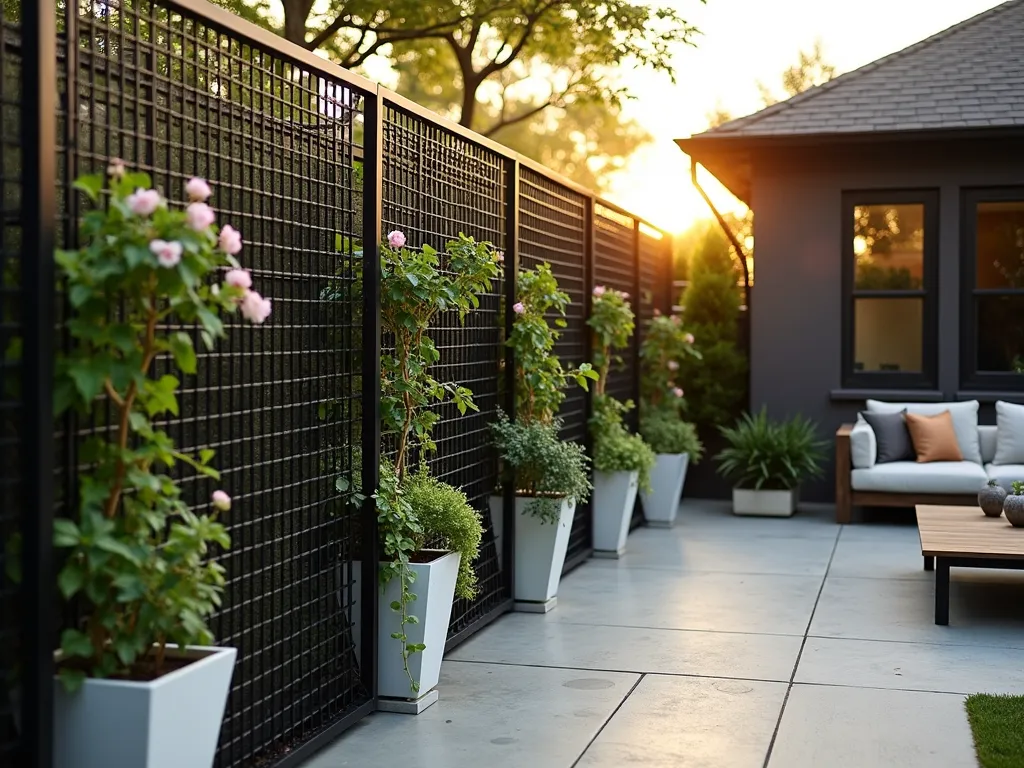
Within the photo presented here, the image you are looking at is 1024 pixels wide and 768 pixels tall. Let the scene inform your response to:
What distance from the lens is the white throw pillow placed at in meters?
9.04

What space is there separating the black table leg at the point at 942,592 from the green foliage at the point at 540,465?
1752mm

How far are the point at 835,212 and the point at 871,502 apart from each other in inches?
98.6

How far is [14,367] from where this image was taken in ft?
8.47

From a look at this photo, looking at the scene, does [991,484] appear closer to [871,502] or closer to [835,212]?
[871,502]

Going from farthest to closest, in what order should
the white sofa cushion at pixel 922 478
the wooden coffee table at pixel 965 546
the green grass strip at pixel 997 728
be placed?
the white sofa cushion at pixel 922 478 → the wooden coffee table at pixel 965 546 → the green grass strip at pixel 997 728

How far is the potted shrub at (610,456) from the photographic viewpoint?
7.81 m

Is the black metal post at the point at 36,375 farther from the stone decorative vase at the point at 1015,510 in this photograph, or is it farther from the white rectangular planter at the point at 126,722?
the stone decorative vase at the point at 1015,510

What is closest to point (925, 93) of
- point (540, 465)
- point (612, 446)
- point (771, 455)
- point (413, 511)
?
point (771, 455)

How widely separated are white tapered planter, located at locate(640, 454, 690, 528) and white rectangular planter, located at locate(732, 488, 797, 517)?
2.52 feet

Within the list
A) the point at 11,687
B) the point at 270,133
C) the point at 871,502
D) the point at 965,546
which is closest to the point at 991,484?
the point at 965,546

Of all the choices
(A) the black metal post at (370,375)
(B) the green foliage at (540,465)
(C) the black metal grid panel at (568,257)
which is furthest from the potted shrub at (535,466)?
(A) the black metal post at (370,375)

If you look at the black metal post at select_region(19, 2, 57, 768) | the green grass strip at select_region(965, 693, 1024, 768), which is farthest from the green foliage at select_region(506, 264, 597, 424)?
the black metal post at select_region(19, 2, 57, 768)

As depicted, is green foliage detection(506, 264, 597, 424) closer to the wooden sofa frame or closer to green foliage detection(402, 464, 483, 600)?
green foliage detection(402, 464, 483, 600)

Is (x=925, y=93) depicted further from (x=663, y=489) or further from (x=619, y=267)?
(x=663, y=489)
